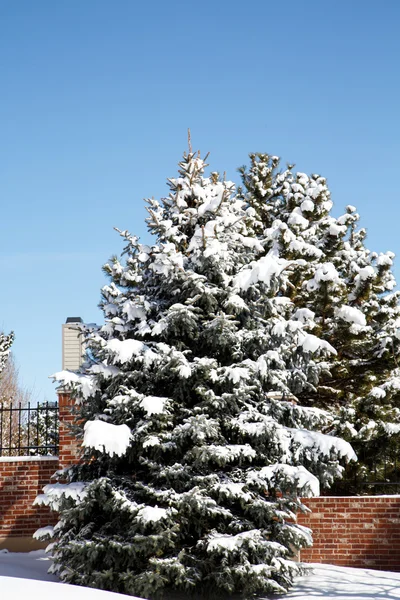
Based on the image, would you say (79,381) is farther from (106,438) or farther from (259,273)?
(259,273)

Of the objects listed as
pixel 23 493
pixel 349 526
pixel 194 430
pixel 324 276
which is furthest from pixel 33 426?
pixel 194 430

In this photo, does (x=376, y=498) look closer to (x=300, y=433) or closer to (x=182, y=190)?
(x=300, y=433)

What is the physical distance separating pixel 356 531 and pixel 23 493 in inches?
203

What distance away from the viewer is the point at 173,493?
331 inches

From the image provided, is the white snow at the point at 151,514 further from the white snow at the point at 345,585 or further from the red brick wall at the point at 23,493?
the red brick wall at the point at 23,493

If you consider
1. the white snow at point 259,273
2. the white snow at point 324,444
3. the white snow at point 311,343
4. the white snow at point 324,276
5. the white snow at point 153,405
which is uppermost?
the white snow at point 324,276

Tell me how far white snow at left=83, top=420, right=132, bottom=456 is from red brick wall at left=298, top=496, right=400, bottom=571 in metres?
3.90

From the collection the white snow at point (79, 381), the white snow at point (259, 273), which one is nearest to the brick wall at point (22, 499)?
the white snow at point (79, 381)

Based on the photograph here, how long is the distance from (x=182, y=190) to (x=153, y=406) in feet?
10.8

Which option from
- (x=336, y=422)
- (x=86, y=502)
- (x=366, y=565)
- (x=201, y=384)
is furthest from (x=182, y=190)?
(x=366, y=565)

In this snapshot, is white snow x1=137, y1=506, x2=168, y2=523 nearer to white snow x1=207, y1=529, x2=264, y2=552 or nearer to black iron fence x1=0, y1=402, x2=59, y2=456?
white snow x1=207, y1=529, x2=264, y2=552

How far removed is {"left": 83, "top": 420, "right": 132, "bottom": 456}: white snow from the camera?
8234mm

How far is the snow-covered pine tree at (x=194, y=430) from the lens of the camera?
8391 millimetres

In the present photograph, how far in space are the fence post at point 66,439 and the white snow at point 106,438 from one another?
8.52ft
